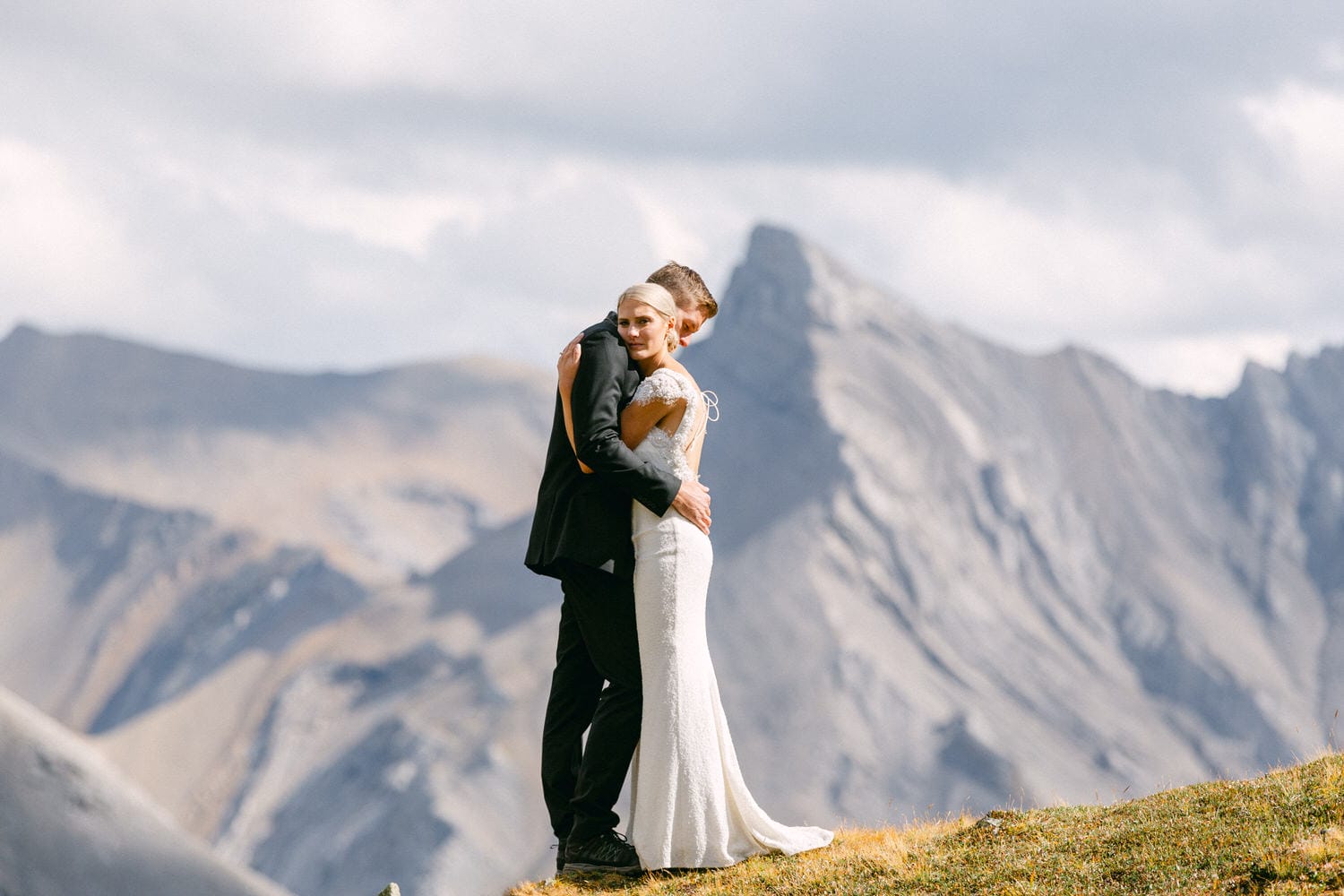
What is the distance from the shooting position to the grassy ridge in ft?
26.1

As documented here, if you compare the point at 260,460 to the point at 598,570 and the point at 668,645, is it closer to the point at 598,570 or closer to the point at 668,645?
the point at 598,570

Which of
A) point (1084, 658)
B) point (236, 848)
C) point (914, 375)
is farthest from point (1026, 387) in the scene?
point (236, 848)

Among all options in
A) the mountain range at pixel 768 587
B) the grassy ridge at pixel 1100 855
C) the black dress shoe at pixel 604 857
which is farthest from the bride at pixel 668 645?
the mountain range at pixel 768 587

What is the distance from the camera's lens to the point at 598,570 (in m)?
9.45

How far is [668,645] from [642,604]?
0.95 ft

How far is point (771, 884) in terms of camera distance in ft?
29.4

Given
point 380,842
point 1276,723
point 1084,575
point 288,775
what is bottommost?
point 380,842

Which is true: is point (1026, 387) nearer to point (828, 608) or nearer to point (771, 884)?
point (828, 608)

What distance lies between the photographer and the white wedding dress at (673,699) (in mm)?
9320

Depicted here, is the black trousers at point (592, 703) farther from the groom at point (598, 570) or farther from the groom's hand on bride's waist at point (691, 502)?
the groom's hand on bride's waist at point (691, 502)

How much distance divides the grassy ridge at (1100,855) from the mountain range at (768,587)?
310 feet

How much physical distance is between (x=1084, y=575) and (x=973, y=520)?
45.6ft

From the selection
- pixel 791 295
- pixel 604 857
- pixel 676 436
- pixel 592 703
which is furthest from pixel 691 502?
pixel 791 295

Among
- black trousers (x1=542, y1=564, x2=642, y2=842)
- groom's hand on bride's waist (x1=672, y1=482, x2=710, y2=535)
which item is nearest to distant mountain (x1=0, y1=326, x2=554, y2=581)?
black trousers (x1=542, y1=564, x2=642, y2=842)
